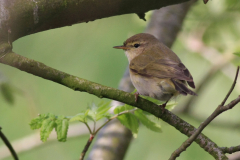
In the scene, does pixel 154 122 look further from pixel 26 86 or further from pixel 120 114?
pixel 26 86

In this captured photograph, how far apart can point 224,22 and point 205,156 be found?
2121 millimetres

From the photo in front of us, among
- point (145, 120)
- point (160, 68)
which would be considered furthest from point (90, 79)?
point (145, 120)

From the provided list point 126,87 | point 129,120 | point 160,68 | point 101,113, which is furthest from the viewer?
point 126,87

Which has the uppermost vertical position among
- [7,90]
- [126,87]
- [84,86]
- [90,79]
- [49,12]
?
[49,12]

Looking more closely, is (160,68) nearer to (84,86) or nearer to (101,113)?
(101,113)

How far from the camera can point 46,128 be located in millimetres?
1866

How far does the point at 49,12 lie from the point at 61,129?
75 centimetres

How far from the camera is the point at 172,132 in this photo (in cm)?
516

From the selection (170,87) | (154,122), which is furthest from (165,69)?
(154,122)

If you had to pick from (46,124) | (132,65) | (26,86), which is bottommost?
(26,86)

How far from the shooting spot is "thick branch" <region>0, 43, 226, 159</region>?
170 cm

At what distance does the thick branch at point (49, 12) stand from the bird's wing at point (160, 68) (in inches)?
29.7

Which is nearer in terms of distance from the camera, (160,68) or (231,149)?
(231,149)

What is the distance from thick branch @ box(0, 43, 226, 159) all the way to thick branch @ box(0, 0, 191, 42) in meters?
0.15
